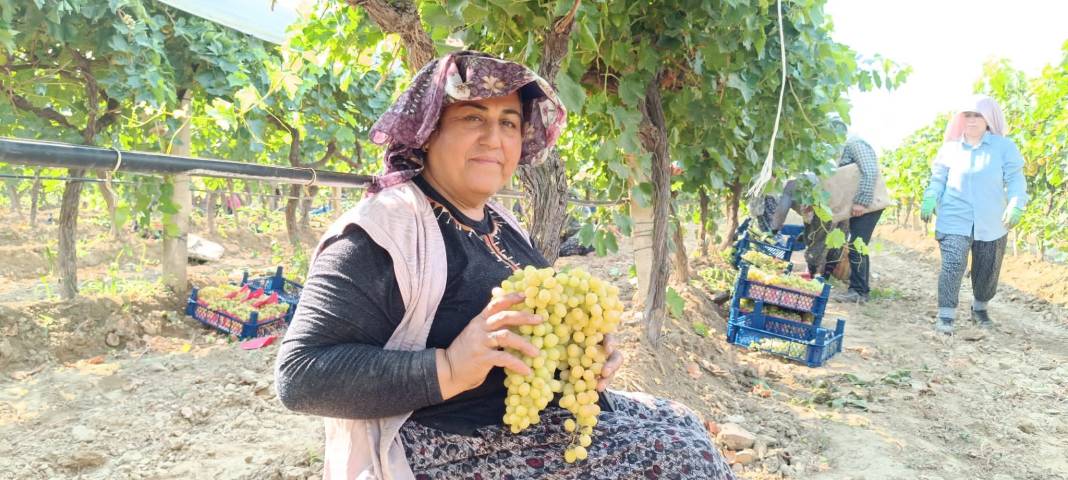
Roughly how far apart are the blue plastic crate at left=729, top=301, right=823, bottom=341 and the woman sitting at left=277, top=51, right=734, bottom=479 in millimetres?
3770

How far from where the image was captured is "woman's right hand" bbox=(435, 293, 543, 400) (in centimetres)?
128

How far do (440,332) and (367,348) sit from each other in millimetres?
204

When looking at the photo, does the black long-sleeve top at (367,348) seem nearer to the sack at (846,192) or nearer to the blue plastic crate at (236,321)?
the blue plastic crate at (236,321)

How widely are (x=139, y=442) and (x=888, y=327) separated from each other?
667cm

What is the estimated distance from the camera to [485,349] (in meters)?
1.29

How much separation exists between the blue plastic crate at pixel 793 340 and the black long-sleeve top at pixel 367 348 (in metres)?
4.14

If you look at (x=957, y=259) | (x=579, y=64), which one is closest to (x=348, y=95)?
(x=579, y=64)

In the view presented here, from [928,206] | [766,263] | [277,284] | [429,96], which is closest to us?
[429,96]

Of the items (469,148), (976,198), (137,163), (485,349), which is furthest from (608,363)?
(976,198)

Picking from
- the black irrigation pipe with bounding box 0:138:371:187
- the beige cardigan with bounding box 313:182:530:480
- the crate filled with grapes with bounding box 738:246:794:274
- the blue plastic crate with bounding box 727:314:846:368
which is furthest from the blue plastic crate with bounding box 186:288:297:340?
the crate filled with grapes with bounding box 738:246:794:274

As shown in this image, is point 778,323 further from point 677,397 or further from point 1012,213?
point 1012,213

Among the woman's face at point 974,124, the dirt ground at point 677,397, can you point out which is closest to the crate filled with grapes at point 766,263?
the dirt ground at point 677,397

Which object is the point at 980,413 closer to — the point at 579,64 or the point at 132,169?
the point at 579,64

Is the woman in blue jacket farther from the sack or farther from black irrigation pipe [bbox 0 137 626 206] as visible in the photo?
black irrigation pipe [bbox 0 137 626 206]
